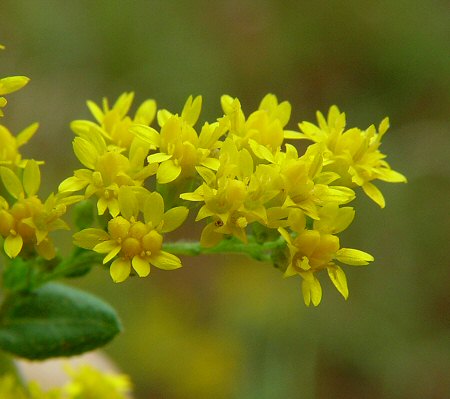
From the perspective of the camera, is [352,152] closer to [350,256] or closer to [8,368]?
[350,256]

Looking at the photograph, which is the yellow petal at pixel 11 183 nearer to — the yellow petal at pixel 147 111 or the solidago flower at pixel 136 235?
the solidago flower at pixel 136 235

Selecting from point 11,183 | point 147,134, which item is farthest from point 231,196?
point 11,183

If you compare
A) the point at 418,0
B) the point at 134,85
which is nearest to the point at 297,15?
the point at 418,0

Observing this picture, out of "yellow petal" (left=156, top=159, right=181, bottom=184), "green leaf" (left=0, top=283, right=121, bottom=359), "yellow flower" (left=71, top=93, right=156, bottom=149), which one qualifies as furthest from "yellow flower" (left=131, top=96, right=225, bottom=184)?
"green leaf" (left=0, top=283, right=121, bottom=359)

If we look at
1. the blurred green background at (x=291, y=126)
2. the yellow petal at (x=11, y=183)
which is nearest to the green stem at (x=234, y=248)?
the yellow petal at (x=11, y=183)

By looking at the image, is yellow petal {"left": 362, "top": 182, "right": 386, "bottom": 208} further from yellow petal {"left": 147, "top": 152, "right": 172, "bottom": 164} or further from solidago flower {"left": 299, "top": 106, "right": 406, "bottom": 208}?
yellow petal {"left": 147, "top": 152, "right": 172, "bottom": 164}

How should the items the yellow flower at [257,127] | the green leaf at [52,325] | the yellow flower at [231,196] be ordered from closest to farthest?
the yellow flower at [231,196]
the yellow flower at [257,127]
the green leaf at [52,325]
